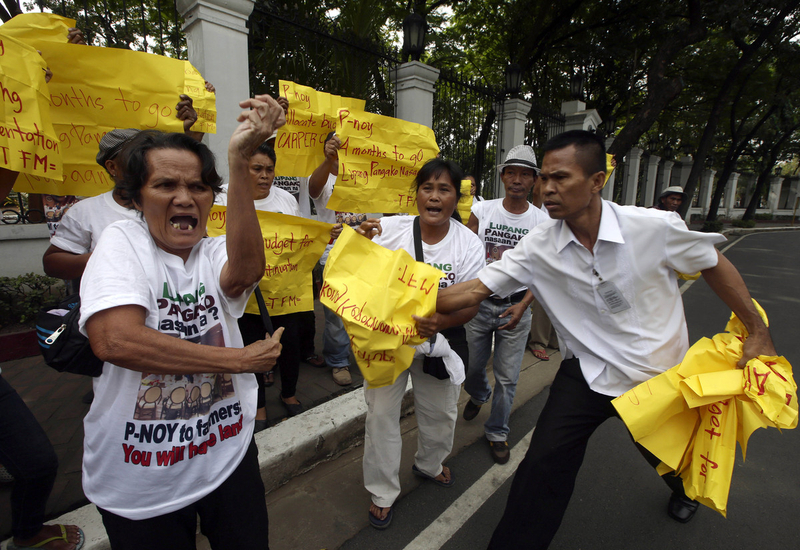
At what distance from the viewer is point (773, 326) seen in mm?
6242

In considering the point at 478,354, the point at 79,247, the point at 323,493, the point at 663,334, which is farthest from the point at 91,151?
the point at 663,334

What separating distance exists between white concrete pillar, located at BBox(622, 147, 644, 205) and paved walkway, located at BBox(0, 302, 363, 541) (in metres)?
16.1

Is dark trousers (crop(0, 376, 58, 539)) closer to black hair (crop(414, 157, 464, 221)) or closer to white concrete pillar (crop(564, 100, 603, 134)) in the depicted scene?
black hair (crop(414, 157, 464, 221))

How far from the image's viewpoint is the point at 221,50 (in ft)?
13.1

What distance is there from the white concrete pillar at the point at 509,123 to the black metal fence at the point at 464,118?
8.1 inches

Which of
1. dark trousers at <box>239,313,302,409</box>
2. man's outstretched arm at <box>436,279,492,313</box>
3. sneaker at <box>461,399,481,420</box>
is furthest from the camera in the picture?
sneaker at <box>461,399,481,420</box>

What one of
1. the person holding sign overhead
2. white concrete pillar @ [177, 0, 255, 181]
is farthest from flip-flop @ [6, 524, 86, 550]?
white concrete pillar @ [177, 0, 255, 181]

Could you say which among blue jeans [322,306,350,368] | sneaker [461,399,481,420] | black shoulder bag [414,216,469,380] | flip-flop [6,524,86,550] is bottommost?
sneaker [461,399,481,420]

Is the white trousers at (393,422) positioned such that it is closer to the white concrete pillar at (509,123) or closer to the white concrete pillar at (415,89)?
the white concrete pillar at (415,89)

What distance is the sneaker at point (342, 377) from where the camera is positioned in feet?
12.2

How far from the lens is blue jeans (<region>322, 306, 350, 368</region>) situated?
3.87 meters

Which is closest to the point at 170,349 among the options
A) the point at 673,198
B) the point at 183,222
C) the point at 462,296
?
the point at 183,222

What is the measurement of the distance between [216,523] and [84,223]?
1.77m

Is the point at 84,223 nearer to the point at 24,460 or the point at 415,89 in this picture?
the point at 24,460
